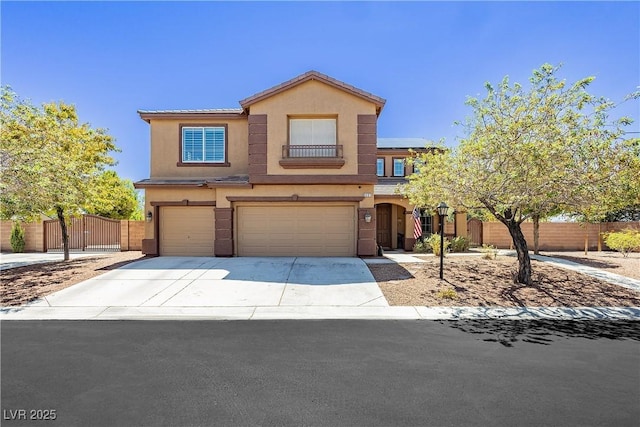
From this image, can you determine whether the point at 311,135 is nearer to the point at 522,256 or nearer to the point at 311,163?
the point at 311,163

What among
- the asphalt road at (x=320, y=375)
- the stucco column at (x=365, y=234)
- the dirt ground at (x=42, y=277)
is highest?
the stucco column at (x=365, y=234)

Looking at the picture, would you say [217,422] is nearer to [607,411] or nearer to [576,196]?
[607,411]

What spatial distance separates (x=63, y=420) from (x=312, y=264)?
924 cm

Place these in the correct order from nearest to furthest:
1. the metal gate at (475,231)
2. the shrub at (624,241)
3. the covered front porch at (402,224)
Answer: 1. the shrub at (624,241)
2. the covered front porch at (402,224)
3. the metal gate at (475,231)

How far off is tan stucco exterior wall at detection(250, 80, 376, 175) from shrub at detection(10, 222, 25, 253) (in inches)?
598

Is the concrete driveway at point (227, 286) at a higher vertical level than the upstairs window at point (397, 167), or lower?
lower

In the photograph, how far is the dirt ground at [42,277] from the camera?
8.45 m

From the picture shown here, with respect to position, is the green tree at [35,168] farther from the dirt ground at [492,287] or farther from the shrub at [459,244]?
the shrub at [459,244]

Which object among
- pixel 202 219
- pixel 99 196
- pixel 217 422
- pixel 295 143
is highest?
pixel 295 143

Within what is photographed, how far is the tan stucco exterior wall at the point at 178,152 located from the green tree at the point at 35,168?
2761mm

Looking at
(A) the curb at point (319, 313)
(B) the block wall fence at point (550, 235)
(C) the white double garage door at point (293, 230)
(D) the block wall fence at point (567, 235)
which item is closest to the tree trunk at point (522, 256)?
(A) the curb at point (319, 313)

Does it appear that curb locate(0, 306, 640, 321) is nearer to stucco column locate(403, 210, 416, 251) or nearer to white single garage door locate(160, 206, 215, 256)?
white single garage door locate(160, 206, 215, 256)

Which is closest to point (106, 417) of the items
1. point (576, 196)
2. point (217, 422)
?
point (217, 422)

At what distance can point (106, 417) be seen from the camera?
3420 mm
